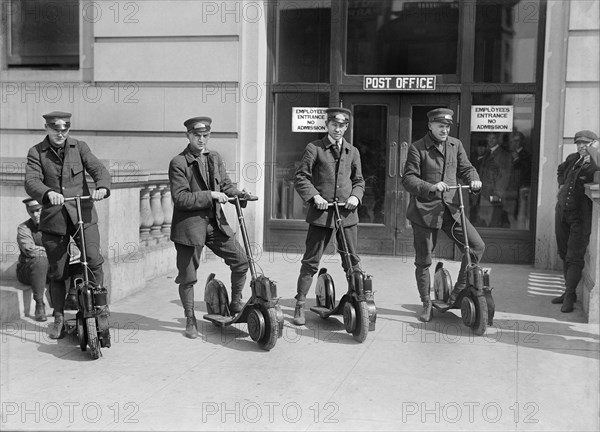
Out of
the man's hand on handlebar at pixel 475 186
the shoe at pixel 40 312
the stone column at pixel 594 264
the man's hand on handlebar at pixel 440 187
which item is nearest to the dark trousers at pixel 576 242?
the stone column at pixel 594 264

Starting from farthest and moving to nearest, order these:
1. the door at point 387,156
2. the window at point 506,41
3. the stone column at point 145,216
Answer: the door at point 387,156 → the window at point 506,41 → the stone column at point 145,216

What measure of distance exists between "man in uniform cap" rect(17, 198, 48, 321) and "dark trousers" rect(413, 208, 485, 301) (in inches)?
145

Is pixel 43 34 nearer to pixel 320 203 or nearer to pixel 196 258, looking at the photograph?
pixel 196 258

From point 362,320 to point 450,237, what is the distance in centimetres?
141

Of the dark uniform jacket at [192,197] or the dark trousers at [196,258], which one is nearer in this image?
the dark uniform jacket at [192,197]

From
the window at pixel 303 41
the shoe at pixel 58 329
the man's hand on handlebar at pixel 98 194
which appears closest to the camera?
the man's hand on handlebar at pixel 98 194

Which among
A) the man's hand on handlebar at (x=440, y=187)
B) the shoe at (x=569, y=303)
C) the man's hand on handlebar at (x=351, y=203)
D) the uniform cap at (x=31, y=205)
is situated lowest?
the shoe at (x=569, y=303)

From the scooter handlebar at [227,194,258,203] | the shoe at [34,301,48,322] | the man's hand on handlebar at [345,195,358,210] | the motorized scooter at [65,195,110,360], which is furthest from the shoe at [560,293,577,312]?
the shoe at [34,301,48,322]

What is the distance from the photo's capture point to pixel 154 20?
11.7m

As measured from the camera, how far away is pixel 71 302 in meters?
6.96

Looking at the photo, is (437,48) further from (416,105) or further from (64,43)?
(64,43)

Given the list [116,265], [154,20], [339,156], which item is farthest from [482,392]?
[154,20]

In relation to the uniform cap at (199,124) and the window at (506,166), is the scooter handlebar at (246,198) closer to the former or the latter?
the uniform cap at (199,124)

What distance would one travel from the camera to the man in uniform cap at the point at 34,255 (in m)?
7.86
